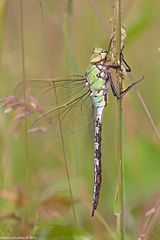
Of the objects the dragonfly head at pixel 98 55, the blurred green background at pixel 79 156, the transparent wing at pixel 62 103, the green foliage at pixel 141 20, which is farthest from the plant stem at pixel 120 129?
the green foliage at pixel 141 20

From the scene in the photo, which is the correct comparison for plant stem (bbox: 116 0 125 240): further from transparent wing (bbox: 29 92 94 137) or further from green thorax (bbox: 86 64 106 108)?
transparent wing (bbox: 29 92 94 137)

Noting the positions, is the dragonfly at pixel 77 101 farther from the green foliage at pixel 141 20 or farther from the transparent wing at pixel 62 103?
the green foliage at pixel 141 20

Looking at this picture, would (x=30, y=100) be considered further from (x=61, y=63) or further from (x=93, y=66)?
(x=61, y=63)

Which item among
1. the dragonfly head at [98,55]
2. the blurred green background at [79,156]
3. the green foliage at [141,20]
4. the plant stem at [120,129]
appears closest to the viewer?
the plant stem at [120,129]

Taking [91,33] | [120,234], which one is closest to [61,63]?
[91,33]

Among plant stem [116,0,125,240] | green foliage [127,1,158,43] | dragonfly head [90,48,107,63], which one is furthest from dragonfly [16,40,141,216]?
green foliage [127,1,158,43]

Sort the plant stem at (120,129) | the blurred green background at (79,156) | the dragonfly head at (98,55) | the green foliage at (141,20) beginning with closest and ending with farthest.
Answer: the plant stem at (120,129)
the dragonfly head at (98,55)
the blurred green background at (79,156)
the green foliage at (141,20)

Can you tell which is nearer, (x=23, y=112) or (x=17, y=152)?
(x=23, y=112)
